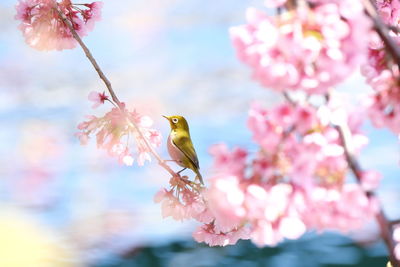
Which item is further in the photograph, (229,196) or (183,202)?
(183,202)

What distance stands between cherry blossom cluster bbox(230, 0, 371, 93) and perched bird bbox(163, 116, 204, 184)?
0.65m

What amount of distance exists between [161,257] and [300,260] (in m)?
1.25

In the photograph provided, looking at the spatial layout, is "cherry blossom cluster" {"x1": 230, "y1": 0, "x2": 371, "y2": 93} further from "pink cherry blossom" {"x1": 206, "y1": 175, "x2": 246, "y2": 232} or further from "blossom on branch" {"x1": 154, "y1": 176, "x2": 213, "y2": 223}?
"blossom on branch" {"x1": 154, "y1": 176, "x2": 213, "y2": 223}

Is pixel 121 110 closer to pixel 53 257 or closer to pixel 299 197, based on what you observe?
pixel 299 197

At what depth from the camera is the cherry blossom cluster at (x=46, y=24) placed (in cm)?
173

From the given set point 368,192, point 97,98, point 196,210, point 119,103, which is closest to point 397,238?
point 368,192

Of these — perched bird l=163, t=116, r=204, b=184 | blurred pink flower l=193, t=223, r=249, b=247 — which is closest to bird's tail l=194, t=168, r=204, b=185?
perched bird l=163, t=116, r=204, b=184

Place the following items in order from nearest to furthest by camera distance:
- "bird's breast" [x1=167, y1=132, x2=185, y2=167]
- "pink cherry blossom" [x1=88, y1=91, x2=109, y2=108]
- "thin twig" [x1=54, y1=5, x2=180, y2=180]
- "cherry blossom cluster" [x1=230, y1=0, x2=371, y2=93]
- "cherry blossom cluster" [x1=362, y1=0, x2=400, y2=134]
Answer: "cherry blossom cluster" [x1=230, y1=0, x2=371, y2=93] < "cherry blossom cluster" [x1=362, y1=0, x2=400, y2=134] < "thin twig" [x1=54, y1=5, x2=180, y2=180] < "bird's breast" [x1=167, y1=132, x2=185, y2=167] < "pink cherry blossom" [x1=88, y1=91, x2=109, y2=108]

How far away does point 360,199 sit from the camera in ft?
2.86

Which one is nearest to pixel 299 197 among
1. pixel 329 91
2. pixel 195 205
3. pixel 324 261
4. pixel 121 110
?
pixel 329 91

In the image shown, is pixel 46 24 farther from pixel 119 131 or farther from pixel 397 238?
pixel 397 238

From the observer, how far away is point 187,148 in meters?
1.51

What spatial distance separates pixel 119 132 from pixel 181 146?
169 millimetres

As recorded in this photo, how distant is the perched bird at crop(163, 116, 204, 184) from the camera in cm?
149
